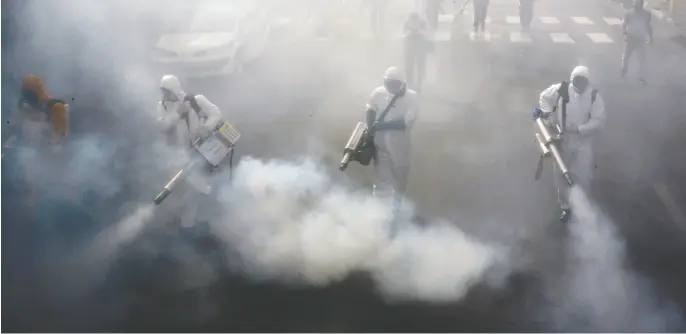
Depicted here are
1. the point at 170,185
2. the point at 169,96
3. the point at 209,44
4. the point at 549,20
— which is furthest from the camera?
the point at 549,20

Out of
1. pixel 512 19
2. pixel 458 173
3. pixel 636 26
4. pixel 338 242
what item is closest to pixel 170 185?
pixel 338 242

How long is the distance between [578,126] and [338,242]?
7.88 ft

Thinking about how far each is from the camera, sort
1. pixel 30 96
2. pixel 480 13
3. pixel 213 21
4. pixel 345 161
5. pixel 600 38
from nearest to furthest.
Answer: pixel 345 161 → pixel 30 96 → pixel 213 21 → pixel 480 13 → pixel 600 38

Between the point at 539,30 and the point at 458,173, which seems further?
the point at 539,30

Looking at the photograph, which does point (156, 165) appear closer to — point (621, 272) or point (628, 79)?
point (621, 272)

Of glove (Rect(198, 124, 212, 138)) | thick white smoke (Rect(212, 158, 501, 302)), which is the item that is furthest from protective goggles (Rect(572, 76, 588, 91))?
glove (Rect(198, 124, 212, 138))

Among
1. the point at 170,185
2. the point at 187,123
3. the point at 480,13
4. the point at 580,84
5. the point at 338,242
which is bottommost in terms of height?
the point at 338,242

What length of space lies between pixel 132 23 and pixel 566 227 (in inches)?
345

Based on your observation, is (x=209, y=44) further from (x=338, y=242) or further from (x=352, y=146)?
(x=338, y=242)

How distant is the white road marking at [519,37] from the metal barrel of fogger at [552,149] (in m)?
7.57

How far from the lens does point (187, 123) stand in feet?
22.7

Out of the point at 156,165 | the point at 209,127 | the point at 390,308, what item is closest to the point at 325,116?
the point at 156,165

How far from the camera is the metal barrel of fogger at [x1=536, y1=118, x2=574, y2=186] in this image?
6516 mm

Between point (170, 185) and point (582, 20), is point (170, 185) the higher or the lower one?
the lower one
